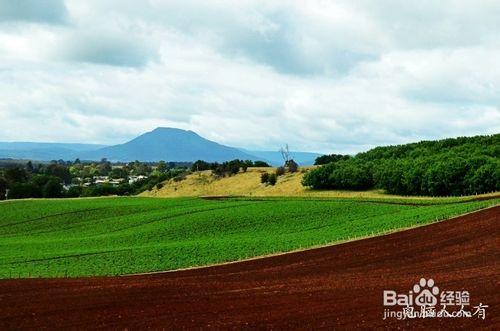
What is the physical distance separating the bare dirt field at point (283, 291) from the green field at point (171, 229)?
21.6ft

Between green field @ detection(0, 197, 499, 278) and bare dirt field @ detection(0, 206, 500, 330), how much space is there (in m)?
6.57

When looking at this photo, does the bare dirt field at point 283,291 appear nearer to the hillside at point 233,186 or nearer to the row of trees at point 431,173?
the row of trees at point 431,173

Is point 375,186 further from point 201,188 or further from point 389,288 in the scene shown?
point 389,288

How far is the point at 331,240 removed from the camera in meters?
48.2

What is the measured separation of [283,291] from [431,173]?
7029 centimetres

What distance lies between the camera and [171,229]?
66.9 meters

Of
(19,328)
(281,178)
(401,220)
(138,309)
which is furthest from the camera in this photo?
(281,178)

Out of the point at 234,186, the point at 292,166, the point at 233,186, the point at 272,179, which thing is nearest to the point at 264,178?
the point at 272,179

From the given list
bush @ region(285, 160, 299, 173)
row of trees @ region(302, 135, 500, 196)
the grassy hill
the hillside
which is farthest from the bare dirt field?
bush @ region(285, 160, 299, 173)

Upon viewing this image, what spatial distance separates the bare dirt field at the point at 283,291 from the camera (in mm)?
21625

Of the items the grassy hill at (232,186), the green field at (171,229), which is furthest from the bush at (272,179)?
the green field at (171,229)

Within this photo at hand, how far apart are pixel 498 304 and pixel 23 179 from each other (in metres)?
179

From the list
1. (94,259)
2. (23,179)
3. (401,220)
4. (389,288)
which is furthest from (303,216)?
(23,179)

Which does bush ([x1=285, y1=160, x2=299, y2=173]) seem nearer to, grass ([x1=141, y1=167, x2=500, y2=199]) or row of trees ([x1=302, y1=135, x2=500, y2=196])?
grass ([x1=141, y1=167, x2=500, y2=199])
